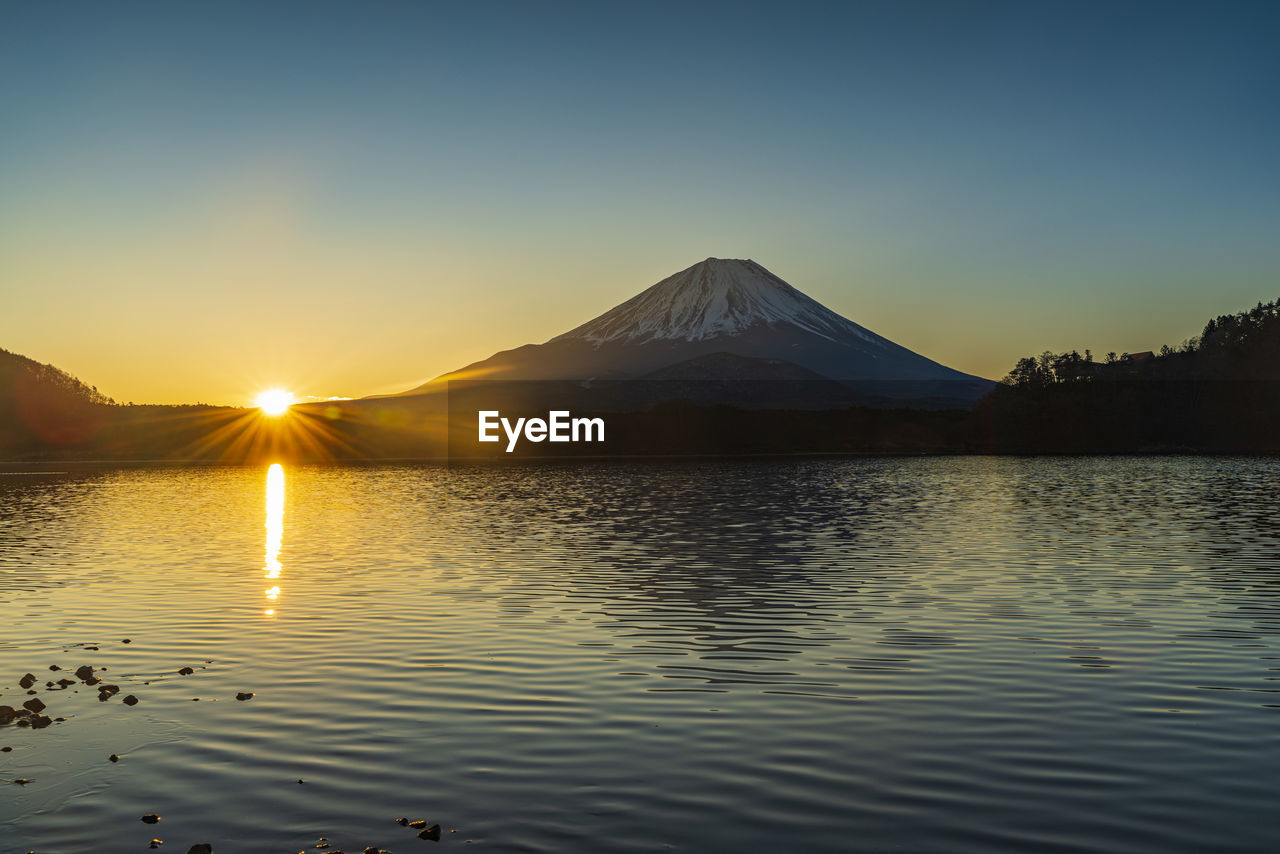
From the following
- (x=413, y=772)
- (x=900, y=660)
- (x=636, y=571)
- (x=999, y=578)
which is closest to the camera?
(x=413, y=772)

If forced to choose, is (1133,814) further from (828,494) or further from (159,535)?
(828,494)

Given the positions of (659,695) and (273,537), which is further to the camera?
(273,537)

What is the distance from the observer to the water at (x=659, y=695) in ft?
40.9

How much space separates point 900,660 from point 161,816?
45.0 ft

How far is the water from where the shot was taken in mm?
12453

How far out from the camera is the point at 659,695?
61.6ft

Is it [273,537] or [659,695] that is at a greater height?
[273,537]

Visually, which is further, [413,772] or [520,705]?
[520,705]

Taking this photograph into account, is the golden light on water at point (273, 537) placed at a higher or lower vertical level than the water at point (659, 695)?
higher

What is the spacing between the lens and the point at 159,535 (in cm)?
5344

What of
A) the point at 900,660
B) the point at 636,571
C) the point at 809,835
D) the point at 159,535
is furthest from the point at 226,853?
the point at 159,535

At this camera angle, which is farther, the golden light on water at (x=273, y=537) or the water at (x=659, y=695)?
the golden light on water at (x=273, y=537)

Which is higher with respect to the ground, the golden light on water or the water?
the golden light on water

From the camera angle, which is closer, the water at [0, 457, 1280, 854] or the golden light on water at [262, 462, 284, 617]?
the water at [0, 457, 1280, 854]
